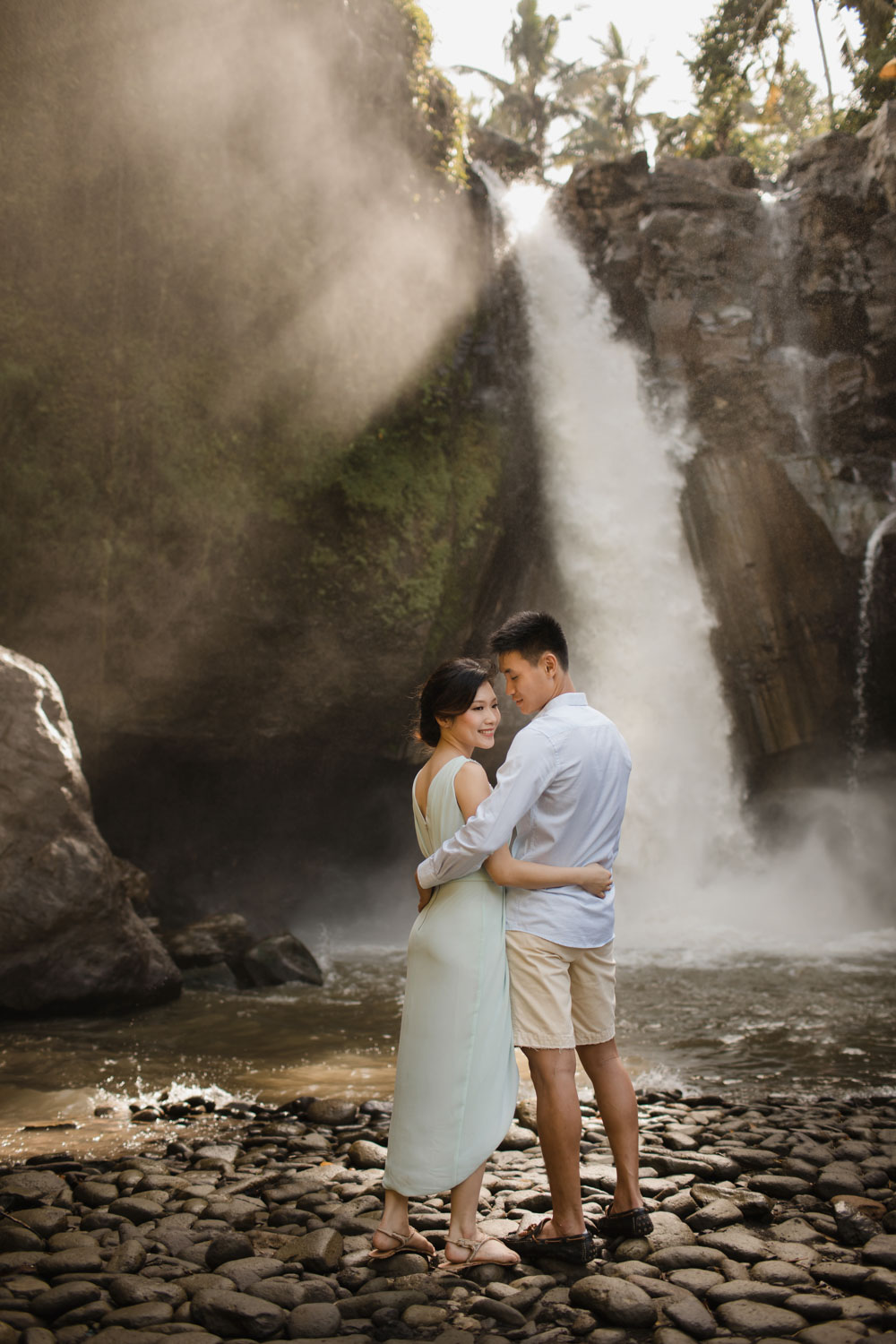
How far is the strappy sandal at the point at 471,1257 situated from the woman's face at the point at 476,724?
1.59 metres

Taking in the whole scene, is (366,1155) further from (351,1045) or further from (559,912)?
(351,1045)

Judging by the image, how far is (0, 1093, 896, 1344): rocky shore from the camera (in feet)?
9.00

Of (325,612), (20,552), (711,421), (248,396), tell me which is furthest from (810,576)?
(20,552)

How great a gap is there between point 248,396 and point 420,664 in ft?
12.5

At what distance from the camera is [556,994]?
3.32m

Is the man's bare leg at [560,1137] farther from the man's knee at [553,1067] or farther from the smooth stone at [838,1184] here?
the smooth stone at [838,1184]

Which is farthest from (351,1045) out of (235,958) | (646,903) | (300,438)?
(300,438)

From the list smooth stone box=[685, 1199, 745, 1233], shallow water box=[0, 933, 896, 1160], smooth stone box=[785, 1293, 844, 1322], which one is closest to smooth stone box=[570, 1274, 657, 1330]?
smooth stone box=[785, 1293, 844, 1322]

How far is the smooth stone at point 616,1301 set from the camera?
109 inches

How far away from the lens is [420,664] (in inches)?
487

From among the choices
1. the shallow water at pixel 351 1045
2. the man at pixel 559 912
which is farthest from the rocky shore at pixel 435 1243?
the shallow water at pixel 351 1045

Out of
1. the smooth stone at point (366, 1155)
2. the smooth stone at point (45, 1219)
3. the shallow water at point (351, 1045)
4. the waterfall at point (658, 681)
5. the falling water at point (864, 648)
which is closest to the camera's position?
the smooth stone at point (45, 1219)

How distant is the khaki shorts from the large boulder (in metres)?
5.61

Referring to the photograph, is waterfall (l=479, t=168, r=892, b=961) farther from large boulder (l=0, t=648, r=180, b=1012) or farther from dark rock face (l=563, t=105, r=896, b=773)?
large boulder (l=0, t=648, r=180, b=1012)
